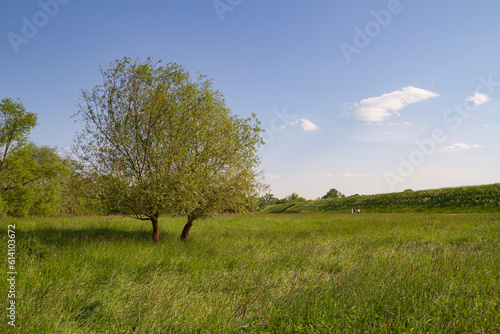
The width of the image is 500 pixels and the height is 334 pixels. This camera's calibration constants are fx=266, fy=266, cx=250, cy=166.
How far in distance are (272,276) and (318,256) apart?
2.88 m

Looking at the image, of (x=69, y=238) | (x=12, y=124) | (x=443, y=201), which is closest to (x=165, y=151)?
(x=69, y=238)

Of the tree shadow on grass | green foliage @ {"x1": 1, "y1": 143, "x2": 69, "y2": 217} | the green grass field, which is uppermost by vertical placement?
green foliage @ {"x1": 1, "y1": 143, "x2": 69, "y2": 217}

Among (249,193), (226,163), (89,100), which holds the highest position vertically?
(89,100)

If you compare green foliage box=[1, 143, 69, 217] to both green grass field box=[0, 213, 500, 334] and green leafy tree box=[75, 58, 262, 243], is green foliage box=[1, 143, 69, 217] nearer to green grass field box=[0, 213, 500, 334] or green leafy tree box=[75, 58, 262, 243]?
green leafy tree box=[75, 58, 262, 243]

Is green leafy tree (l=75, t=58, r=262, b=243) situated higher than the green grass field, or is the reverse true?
green leafy tree (l=75, t=58, r=262, b=243)

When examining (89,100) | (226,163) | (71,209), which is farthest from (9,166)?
(71,209)

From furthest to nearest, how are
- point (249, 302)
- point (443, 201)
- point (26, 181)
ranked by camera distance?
point (443, 201) → point (26, 181) → point (249, 302)

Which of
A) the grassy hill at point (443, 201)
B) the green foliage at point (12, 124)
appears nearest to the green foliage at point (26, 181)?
the green foliage at point (12, 124)

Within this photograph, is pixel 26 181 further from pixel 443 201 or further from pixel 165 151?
pixel 443 201

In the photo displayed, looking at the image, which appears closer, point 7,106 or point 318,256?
point 318,256

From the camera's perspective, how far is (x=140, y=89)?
38.8 feet

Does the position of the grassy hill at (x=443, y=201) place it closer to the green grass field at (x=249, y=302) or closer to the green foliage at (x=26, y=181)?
the green grass field at (x=249, y=302)

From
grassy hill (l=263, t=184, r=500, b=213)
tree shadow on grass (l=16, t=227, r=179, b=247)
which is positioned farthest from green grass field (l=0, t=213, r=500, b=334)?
grassy hill (l=263, t=184, r=500, b=213)

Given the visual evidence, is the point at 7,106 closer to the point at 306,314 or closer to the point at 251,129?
the point at 251,129
